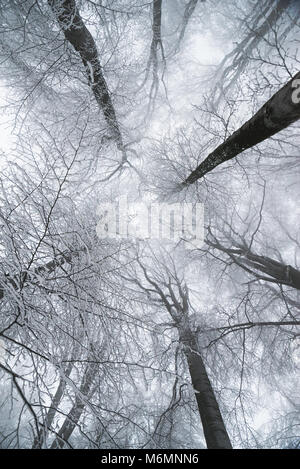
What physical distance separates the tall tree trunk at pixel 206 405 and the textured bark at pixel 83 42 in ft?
14.2

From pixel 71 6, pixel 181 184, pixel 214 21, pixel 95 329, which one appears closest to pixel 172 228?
pixel 181 184

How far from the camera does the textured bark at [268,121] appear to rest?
6.23ft

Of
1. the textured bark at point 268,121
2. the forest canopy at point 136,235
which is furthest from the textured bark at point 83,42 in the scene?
the textured bark at point 268,121

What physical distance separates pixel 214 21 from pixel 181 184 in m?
6.09

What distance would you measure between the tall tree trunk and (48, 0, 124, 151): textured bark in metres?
4.31

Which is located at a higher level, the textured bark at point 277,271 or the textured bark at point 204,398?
the textured bark at point 277,271

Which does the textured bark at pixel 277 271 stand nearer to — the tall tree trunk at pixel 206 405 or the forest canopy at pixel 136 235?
the forest canopy at pixel 136 235

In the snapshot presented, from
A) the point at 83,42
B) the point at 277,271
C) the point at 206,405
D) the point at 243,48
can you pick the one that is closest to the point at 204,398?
the point at 206,405

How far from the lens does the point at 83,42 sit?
369 cm

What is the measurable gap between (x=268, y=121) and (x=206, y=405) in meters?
3.85

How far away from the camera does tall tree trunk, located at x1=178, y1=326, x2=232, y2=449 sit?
10.7 ft

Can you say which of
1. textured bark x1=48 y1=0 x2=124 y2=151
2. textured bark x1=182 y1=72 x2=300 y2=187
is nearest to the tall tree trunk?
textured bark x1=182 y1=72 x2=300 y2=187

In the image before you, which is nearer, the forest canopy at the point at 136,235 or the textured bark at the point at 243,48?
the forest canopy at the point at 136,235
